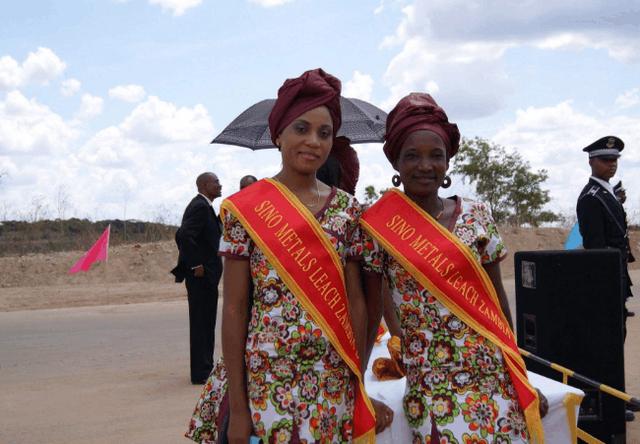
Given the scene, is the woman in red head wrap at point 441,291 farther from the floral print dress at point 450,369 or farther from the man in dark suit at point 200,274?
the man in dark suit at point 200,274

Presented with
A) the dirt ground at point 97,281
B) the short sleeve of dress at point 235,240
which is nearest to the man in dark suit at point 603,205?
the short sleeve of dress at point 235,240

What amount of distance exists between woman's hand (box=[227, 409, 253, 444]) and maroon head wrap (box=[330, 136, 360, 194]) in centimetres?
177

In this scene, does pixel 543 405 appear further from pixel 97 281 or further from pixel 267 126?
pixel 97 281

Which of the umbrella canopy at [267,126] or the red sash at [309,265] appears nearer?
the red sash at [309,265]

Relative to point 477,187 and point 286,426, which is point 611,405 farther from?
point 477,187

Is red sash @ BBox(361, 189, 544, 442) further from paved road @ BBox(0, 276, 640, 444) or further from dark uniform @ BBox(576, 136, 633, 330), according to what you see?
dark uniform @ BBox(576, 136, 633, 330)

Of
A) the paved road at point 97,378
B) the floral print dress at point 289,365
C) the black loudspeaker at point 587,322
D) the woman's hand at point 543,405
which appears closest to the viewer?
the floral print dress at point 289,365

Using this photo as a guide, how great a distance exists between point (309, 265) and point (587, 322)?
2992 mm

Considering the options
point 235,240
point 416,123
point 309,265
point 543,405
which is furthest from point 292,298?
point 543,405

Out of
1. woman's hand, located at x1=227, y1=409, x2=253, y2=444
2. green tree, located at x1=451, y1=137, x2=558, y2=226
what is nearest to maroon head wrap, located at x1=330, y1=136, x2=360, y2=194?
woman's hand, located at x1=227, y1=409, x2=253, y2=444

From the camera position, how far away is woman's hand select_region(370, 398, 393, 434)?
295 centimetres

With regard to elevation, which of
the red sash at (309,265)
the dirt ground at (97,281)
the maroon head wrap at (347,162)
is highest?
the maroon head wrap at (347,162)

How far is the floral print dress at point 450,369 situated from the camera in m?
2.77

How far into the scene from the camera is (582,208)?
6496 mm
